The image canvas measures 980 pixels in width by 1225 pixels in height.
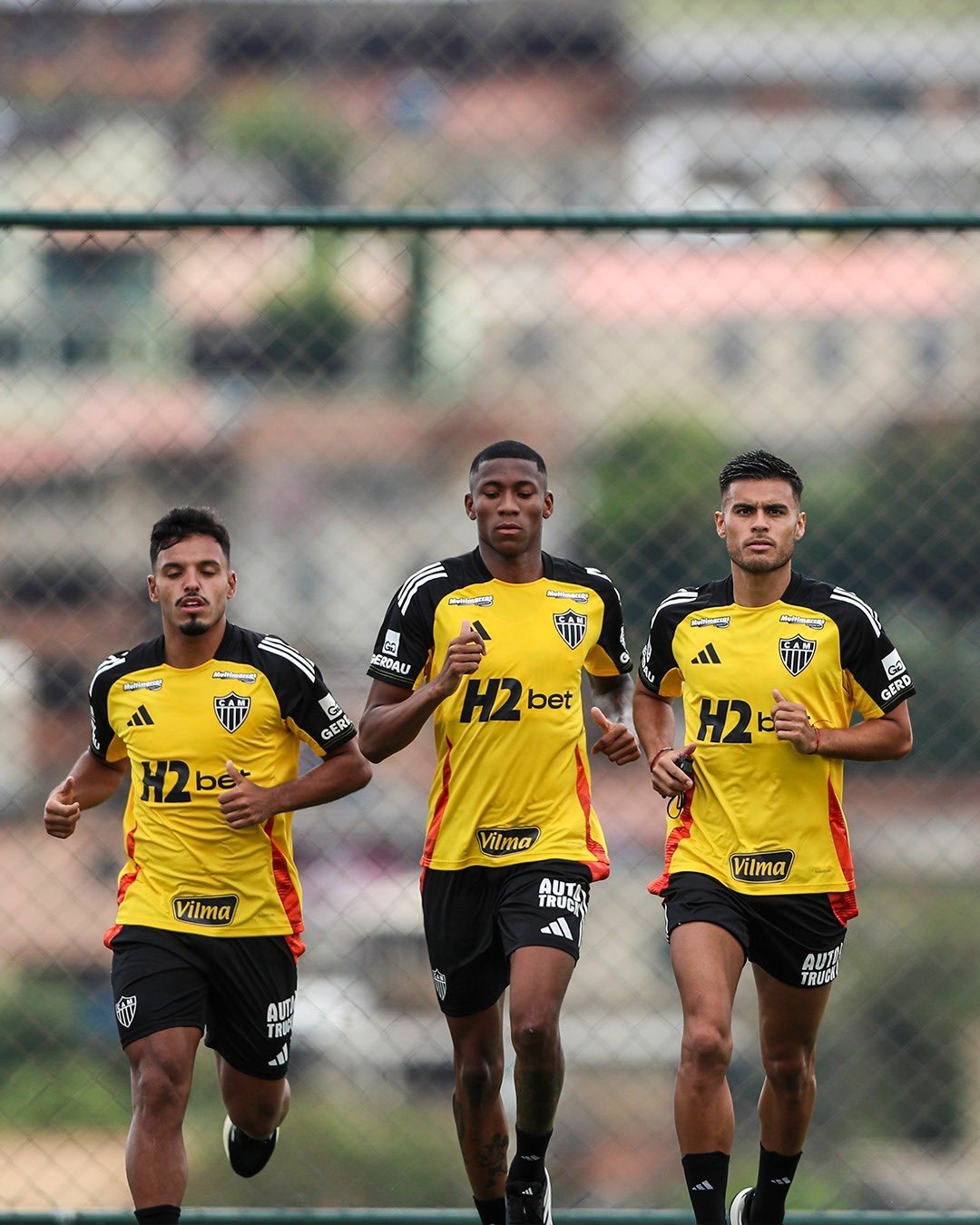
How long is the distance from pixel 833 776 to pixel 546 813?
0.86 meters

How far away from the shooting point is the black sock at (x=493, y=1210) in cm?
507

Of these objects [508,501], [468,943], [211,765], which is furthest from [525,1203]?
[508,501]

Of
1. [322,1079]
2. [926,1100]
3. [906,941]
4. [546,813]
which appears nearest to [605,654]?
[546,813]

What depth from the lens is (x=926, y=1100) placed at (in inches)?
417

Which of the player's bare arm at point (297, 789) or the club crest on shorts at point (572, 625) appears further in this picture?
the club crest on shorts at point (572, 625)

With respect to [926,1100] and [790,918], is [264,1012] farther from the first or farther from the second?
[926,1100]

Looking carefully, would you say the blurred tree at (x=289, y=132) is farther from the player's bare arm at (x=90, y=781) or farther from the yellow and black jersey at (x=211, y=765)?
the yellow and black jersey at (x=211, y=765)

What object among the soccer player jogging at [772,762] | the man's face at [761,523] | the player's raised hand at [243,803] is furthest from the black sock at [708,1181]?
the man's face at [761,523]

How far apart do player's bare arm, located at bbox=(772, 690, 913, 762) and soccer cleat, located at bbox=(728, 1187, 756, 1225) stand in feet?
4.89

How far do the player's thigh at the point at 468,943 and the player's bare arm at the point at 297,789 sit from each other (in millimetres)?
411

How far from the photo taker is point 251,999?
198 inches

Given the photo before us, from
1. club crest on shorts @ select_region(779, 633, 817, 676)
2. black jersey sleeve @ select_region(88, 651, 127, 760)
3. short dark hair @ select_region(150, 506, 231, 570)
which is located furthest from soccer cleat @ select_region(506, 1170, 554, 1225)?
short dark hair @ select_region(150, 506, 231, 570)

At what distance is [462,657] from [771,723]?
0.93 metres

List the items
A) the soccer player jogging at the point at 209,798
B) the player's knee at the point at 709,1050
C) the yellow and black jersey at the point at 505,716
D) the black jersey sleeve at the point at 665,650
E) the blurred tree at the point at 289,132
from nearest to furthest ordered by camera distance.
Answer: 1. the player's knee at the point at 709,1050
2. the soccer player jogging at the point at 209,798
3. the yellow and black jersey at the point at 505,716
4. the black jersey sleeve at the point at 665,650
5. the blurred tree at the point at 289,132
